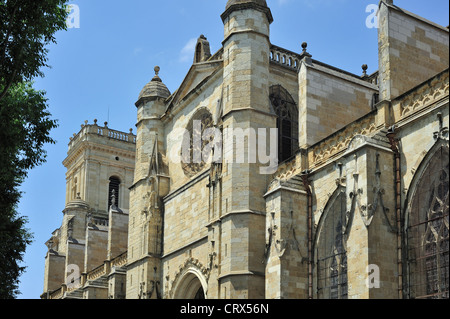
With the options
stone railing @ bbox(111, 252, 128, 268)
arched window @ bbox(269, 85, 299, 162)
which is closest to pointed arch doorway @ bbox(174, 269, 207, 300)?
arched window @ bbox(269, 85, 299, 162)

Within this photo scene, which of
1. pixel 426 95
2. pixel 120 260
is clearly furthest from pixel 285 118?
pixel 120 260

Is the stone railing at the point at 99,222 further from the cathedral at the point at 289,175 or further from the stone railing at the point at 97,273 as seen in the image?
the cathedral at the point at 289,175

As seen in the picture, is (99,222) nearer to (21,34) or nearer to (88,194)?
(88,194)

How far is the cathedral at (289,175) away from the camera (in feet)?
63.2

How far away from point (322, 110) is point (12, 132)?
1023 centimetres

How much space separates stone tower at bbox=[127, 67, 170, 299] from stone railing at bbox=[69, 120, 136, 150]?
708 inches

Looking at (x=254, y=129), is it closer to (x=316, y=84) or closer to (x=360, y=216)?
(x=316, y=84)

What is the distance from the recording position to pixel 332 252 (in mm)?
22172

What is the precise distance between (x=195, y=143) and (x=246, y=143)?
206 inches

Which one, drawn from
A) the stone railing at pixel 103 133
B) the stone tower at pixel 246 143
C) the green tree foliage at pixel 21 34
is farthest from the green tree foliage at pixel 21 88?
the stone railing at pixel 103 133

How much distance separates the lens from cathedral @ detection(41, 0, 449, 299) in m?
19.2

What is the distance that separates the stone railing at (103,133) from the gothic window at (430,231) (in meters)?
35.3
